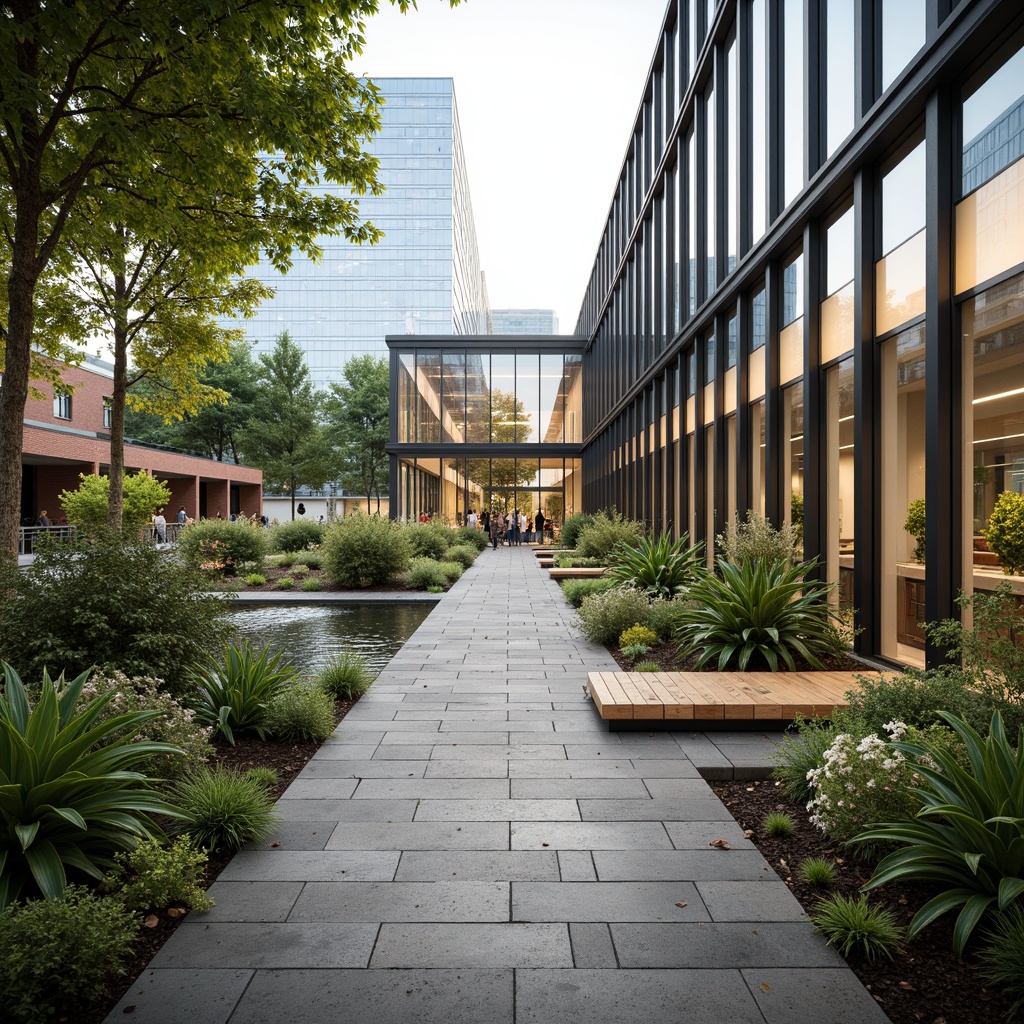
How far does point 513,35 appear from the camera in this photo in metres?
25.6

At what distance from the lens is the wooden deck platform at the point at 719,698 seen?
5.62m

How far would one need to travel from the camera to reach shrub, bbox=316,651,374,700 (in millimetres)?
6840

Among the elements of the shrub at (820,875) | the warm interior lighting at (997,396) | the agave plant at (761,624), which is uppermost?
the warm interior lighting at (997,396)

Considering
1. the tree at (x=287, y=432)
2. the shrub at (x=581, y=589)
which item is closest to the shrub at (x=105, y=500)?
the shrub at (x=581, y=589)

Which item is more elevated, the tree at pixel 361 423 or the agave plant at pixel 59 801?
the tree at pixel 361 423

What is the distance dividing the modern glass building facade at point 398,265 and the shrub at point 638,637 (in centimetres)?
9055

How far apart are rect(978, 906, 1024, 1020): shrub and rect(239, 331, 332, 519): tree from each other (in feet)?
165

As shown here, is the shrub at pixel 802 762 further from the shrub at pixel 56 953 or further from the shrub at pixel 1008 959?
the shrub at pixel 56 953

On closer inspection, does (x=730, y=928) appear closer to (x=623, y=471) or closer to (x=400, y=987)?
(x=400, y=987)

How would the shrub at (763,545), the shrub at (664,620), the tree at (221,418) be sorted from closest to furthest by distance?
the shrub at (763,545), the shrub at (664,620), the tree at (221,418)

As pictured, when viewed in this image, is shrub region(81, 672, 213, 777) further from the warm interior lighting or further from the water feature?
the warm interior lighting

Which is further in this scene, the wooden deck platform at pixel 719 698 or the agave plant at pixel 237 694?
the wooden deck platform at pixel 719 698

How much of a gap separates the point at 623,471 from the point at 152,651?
65.0 ft

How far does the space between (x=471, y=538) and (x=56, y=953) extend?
1094 inches
